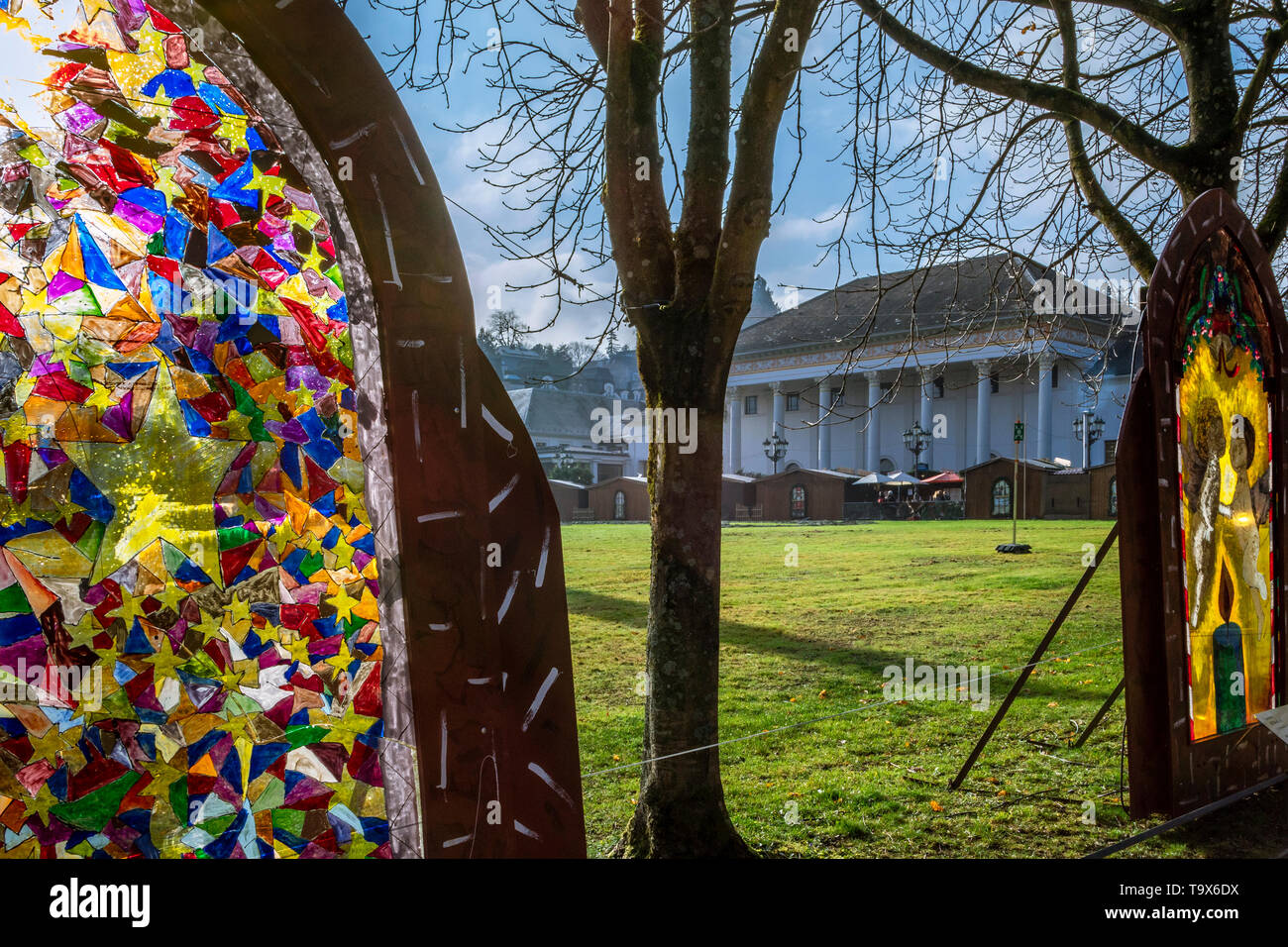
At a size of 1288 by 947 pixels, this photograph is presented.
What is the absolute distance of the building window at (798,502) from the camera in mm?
38875

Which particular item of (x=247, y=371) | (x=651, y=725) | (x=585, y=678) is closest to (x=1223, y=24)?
(x=651, y=725)

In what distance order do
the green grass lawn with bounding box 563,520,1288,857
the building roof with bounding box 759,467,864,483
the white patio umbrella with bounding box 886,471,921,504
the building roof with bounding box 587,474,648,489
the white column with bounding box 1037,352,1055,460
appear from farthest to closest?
1. the white column with bounding box 1037,352,1055,460
2. the building roof with bounding box 759,467,864,483
3. the white patio umbrella with bounding box 886,471,921,504
4. the building roof with bounding box 587,474,648,489
5. the green grass lawn with bounding box 563,520,1288,857

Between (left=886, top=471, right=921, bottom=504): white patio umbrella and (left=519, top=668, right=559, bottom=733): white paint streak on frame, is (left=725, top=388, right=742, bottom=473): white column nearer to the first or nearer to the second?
(left=886, top=471, right=921, bottom=504): white patio umbrella

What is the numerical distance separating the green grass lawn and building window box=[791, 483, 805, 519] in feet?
76.1

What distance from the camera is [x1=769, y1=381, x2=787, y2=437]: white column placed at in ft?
167

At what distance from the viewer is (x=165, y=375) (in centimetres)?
183

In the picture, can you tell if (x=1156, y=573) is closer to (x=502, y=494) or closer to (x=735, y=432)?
(x=502, y=494)

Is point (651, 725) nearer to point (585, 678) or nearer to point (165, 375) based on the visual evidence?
point (165, 375)

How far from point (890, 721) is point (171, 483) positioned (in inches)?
236

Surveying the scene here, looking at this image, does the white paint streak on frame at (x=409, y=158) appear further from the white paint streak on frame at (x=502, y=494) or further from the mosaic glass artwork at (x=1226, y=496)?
the mosaic glass artwork at (x=1226, y=496)

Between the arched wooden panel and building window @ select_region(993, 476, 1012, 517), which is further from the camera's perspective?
building window @ select_region(993, 476, 1012, 517)

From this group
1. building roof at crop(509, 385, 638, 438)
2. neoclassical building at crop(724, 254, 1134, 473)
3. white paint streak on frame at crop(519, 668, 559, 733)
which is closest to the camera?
white paint streak on frame at crop(519, 668, 559, 733)

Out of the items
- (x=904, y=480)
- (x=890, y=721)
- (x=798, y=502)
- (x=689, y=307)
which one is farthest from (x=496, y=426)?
(x=798, y=502)

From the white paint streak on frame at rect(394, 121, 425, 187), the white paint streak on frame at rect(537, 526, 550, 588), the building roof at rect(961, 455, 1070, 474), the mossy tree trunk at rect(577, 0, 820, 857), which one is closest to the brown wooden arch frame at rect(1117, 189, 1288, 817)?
the mossy tree trunk at rect(577, 0, 820, 857)
